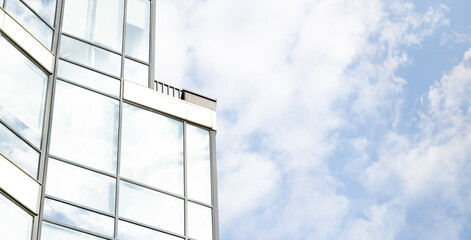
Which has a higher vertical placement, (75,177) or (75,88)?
(75,88)

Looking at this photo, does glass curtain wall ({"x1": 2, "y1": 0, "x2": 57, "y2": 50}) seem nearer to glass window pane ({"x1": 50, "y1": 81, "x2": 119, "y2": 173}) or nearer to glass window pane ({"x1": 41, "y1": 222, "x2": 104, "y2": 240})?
glass window pane ({"x1": 50, "y1": 81, "x2": 119, "y2": 173})

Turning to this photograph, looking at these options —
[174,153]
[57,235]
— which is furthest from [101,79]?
[57,235]

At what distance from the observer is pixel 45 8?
2428 centimetres

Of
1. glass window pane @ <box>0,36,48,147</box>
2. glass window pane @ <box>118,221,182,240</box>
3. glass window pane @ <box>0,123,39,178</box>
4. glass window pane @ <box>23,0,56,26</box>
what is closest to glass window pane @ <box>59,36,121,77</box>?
glass window pane @ <box>23,0,56,26</box>

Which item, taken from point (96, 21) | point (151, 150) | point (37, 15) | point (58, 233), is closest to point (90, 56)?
point (96, 21)

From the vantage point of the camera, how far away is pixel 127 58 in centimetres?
2595

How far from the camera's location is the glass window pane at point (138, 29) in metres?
26.4

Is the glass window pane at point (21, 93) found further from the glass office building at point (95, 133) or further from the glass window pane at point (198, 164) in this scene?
the glass window pane at point (198, 164)

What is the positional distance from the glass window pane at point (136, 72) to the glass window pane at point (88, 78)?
727 mm

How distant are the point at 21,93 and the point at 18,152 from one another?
166 centimetres

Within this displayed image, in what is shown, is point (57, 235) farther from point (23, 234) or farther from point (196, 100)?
point (196, 100)

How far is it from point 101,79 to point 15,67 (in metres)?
3.05

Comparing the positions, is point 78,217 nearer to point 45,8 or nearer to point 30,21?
point 30,21

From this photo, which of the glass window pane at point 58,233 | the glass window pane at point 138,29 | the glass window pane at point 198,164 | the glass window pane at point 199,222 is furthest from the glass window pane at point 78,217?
the glass window pane at point 138,29
